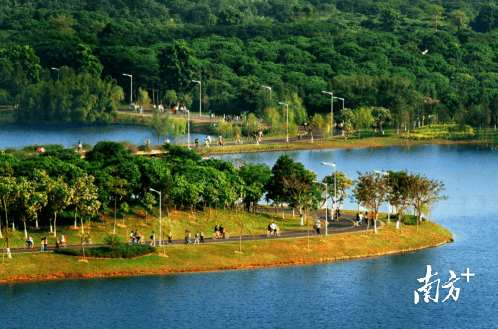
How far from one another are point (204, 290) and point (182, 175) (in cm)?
3163

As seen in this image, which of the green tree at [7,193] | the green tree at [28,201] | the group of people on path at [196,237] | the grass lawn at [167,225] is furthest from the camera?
the group of people on path at [196,237]

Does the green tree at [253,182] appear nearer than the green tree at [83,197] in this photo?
No

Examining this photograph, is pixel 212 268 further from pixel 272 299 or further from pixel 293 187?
pixel 293 187

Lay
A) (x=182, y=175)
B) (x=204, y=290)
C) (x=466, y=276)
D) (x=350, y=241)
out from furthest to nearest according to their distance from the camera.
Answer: (x=182, y=175) < (x=350, y=241) < (x=466, y=276) < (x=204, y=290)

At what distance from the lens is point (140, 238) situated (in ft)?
445

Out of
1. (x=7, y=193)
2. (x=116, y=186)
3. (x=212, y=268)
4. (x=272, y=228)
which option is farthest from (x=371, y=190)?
(x=7, y=193)

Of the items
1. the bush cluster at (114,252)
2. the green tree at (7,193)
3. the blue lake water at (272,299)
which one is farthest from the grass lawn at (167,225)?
the blue lake water at (272,299)

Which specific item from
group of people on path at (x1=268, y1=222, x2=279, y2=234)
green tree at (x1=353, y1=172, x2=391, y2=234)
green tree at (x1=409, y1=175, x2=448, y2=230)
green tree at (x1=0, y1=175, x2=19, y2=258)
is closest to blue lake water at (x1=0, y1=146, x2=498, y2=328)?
group of people on path at (x1=268, y1=222, x2=279, y2=234)

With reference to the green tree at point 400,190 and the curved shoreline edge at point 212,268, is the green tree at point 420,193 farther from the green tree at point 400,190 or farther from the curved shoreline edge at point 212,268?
the curved shoreline edge at point 212,268

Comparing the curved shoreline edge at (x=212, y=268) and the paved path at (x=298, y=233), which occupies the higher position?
the paved path at (x=298, y=233)

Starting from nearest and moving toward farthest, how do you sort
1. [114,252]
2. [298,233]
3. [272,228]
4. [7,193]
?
[114,252] < [7,193] < [272,228] < [298,233]

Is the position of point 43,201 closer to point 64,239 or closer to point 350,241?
point 64,239

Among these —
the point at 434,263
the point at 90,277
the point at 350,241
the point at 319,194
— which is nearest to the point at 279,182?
the point at 319,194

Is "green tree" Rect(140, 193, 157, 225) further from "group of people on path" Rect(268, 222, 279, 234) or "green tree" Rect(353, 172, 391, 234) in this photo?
"green tree" Rect(353, 172, 391, 234)
